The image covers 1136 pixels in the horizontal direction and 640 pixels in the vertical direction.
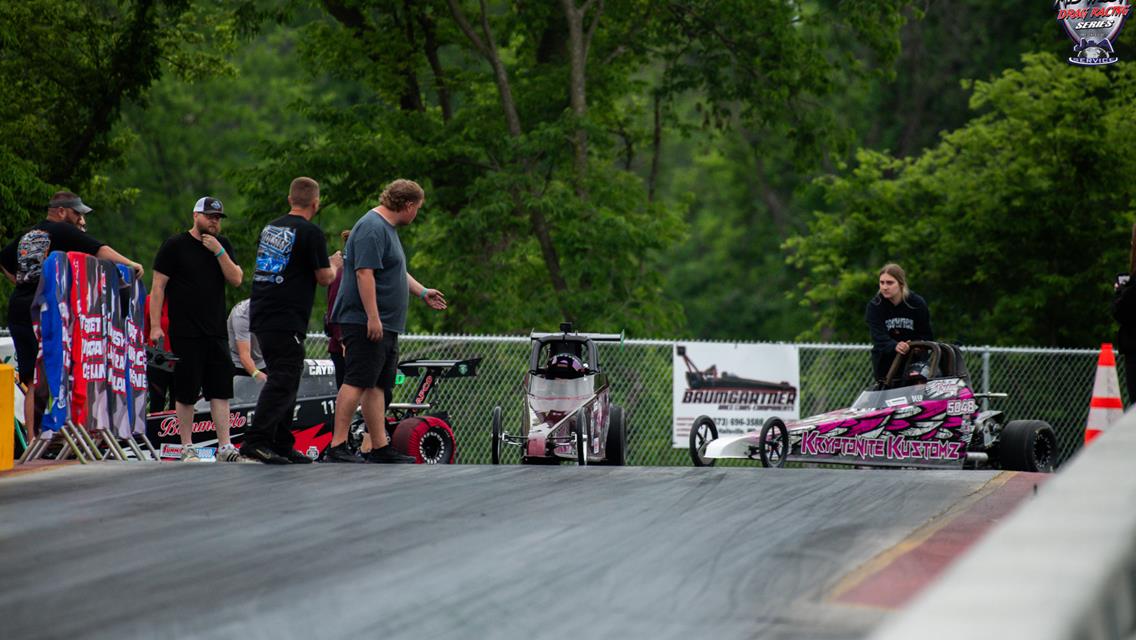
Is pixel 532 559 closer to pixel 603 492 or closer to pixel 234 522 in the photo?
pixel 234 522

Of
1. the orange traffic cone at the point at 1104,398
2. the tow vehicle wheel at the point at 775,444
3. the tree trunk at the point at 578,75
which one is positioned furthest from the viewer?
the tree trunk at the point at 578,75

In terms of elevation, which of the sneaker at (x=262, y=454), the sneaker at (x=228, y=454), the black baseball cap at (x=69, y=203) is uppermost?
the black baseball cap at (x=69, y=203)

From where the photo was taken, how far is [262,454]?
9.64 metres

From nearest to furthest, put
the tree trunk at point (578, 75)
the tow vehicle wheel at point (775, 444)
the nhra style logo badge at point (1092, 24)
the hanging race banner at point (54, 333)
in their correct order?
1. the hanging race banner at point (54, 333)
2. the tow vehicle wheel at point (775, 444)
3. the nhra style logo badge at point (1092, 24)
4. the tree trunk at point (578, 75)

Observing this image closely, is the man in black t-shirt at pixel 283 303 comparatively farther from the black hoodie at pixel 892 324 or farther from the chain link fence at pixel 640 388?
the black hoodie at pixel 892 324

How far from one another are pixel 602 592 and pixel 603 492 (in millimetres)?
2888

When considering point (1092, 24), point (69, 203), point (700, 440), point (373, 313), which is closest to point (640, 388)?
point (700, 440)

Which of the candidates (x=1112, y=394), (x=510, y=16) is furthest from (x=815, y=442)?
(x=510, y=16)

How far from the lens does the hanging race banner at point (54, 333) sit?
898 cm

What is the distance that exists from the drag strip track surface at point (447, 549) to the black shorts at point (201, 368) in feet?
4.58

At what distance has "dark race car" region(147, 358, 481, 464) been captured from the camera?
12.0m

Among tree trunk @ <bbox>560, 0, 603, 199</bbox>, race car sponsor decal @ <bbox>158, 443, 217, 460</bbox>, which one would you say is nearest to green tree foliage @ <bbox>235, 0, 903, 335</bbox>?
tree trunk @ <bbox>560, 0, 603, 199</bbox>

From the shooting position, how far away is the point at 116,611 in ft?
15.2

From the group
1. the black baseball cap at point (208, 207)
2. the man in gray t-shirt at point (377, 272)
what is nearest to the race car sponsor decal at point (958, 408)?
the man in gray t-shirt at point (377, 272)
